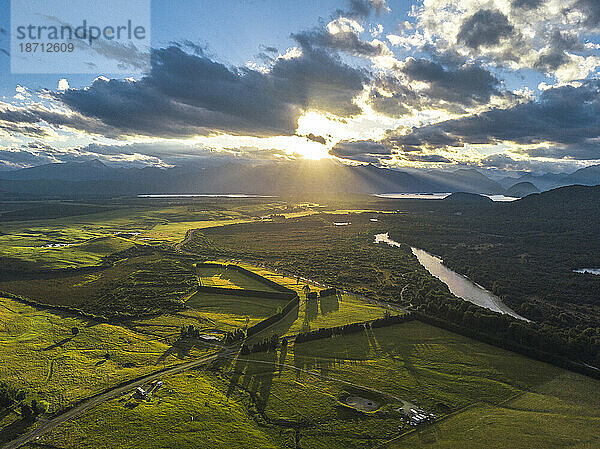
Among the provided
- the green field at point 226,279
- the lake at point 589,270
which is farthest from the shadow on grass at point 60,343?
the lake at point 589,270

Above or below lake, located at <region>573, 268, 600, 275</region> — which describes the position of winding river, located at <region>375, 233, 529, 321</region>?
below

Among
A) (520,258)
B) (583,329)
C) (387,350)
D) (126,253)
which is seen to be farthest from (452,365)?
(126,253)

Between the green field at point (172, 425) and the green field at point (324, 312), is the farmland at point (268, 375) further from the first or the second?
the green field at point (324, 312)

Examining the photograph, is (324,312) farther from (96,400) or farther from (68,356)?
(68,356)

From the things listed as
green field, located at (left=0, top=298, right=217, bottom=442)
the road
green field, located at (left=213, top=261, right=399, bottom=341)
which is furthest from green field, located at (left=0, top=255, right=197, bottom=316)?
the road

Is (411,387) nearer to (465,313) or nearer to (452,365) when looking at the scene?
(452,365)

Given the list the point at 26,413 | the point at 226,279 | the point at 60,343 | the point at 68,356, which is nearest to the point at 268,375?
the point at 26,413

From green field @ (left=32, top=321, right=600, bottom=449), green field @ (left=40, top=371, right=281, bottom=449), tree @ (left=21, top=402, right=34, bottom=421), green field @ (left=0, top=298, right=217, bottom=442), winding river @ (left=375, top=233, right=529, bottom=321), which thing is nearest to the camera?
green field @ (left=40, top=371, right=281, bottom=449)

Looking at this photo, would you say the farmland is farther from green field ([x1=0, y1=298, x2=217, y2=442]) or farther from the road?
the road

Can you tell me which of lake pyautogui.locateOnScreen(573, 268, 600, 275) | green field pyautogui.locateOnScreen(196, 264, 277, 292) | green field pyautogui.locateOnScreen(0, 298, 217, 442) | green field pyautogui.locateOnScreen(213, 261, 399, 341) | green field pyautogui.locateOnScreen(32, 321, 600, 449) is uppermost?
green field pyautogui.locateOnScreen(196, 264, 277, 292)
